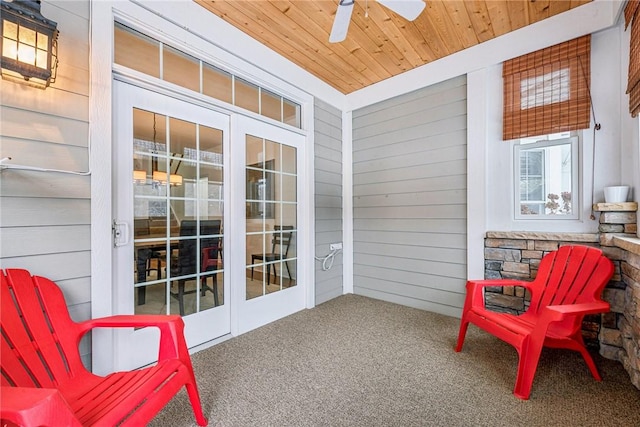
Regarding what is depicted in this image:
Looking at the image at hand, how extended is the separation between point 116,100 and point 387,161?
2.67 metres

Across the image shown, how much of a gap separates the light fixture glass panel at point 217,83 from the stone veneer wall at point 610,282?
2737mm

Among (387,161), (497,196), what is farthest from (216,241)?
(497,196)

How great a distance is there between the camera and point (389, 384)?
70.7 inches

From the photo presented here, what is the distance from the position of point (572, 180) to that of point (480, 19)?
5.11ft

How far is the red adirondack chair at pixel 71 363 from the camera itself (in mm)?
1122

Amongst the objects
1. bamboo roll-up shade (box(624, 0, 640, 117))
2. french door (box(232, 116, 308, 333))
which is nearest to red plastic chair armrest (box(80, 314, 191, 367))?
french door (box(232, 116, 308, 333))

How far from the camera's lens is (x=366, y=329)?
263 centimetres

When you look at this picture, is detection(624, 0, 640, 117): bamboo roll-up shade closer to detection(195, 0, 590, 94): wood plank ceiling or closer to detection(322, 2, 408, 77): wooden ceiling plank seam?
detection(195, 0, 590, 94): wood plank ceiling

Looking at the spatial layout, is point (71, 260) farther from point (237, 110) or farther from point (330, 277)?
point (330, 277)

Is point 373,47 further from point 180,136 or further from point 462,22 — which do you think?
point 180,136

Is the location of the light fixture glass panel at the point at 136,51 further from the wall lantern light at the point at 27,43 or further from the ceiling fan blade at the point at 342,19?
the ceiling fan blade at the point at 342,19

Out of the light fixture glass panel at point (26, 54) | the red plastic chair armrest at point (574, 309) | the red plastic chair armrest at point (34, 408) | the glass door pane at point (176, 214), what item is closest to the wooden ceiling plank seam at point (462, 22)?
the glass door pane at point (176, 214)

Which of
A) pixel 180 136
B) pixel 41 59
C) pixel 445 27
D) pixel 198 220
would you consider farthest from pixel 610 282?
pixel 41 59

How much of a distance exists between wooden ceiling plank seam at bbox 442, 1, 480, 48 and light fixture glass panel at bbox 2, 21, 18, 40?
104 inches
